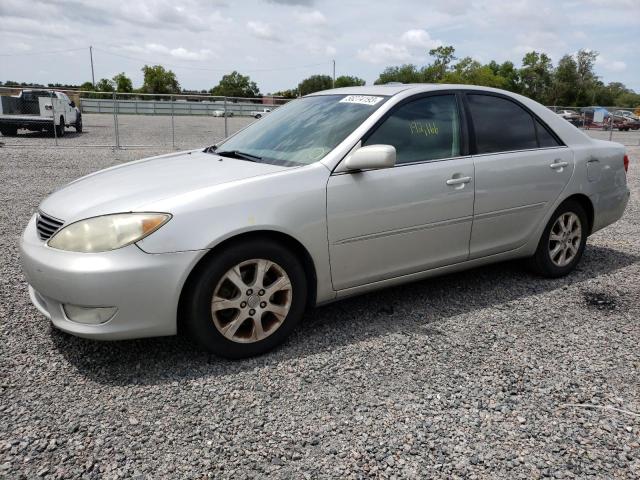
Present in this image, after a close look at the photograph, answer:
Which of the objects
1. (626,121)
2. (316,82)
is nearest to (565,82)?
(316,82)

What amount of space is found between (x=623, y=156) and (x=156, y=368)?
4.40m

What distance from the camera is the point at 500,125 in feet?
13.8

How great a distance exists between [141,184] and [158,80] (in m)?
95.9

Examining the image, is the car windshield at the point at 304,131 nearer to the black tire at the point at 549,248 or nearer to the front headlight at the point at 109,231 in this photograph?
the front headlight at the point at 109,231

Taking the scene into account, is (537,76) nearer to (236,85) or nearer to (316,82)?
(316,82)

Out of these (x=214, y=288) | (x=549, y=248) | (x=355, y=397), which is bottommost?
(x=355, y=397)

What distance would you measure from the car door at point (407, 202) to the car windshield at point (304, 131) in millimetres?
194

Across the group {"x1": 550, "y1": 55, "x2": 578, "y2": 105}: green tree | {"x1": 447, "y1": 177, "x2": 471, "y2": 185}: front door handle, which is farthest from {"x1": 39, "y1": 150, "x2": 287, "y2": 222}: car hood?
{"x1": 550, "y1": 55, "x2": 578, "y2": 105}: green tree

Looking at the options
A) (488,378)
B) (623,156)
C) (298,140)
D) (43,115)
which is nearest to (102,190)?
(298,140)

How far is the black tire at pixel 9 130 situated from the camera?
17.7 m

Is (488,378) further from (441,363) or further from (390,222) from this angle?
(390,222)

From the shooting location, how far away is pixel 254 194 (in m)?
3.07

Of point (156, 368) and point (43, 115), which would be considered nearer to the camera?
point (156, 368)

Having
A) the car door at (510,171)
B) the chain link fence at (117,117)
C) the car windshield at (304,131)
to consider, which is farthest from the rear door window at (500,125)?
the chain link fence at (117,117)
